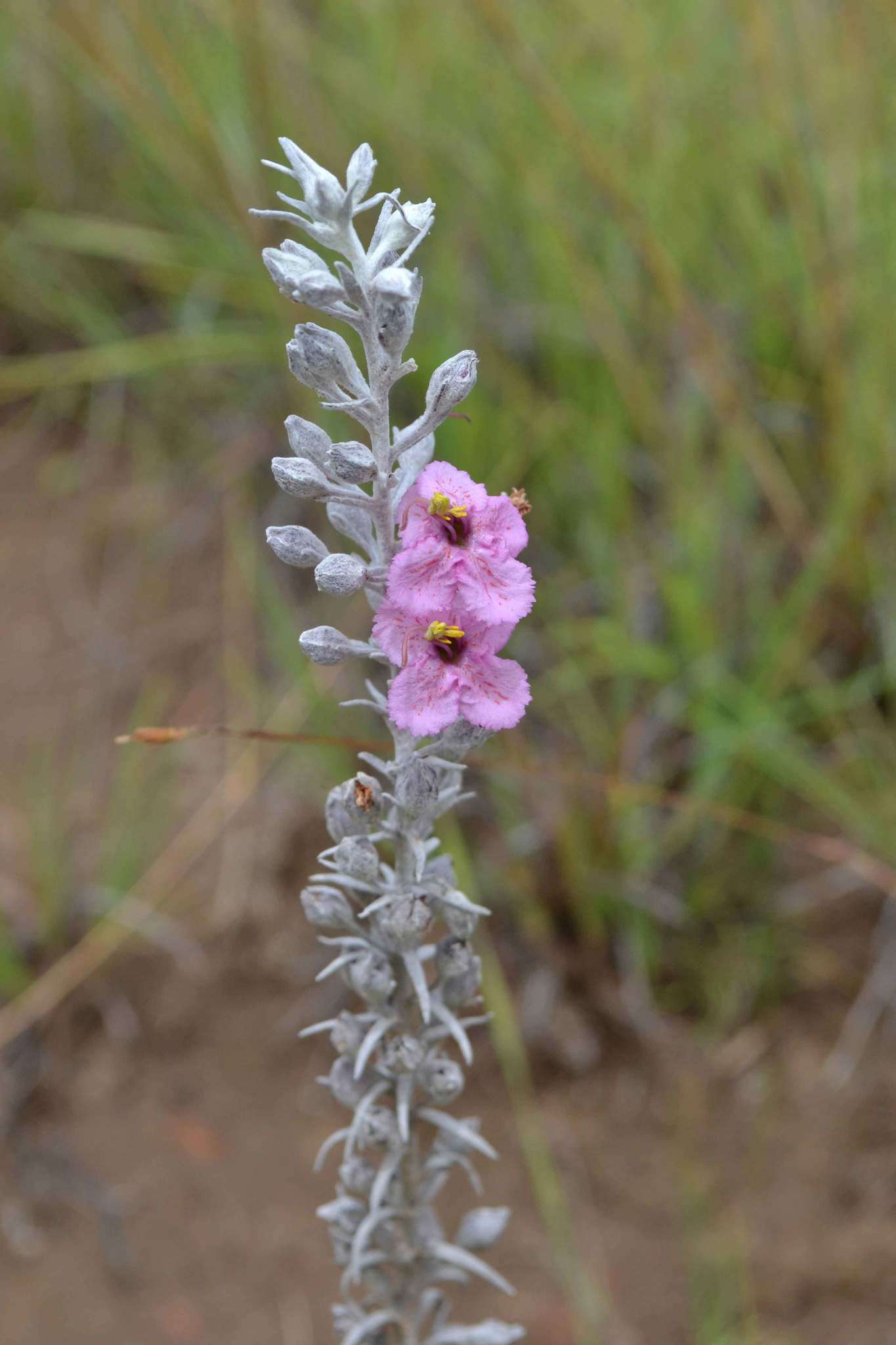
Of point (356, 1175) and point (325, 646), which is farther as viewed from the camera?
point (356, 1175)

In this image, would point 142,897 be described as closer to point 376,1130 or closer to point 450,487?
point 376,1130

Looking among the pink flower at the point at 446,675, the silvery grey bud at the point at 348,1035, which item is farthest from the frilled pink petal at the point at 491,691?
the silvery grey bud at the point at 348,1035

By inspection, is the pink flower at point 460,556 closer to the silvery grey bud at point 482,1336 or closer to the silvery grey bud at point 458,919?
the silvery grey bud at point 458,919

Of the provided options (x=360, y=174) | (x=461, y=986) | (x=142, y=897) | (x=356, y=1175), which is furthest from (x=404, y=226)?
(x=142, y=897)

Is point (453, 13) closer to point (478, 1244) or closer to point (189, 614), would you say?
point (189, 614)

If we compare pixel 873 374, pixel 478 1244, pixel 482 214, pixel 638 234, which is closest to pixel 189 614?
pixel 482 214

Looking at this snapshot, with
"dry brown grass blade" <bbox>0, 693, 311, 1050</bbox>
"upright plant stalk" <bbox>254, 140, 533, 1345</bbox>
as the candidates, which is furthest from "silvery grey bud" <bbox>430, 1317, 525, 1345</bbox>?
"dry brown grass blade" <bbox>0, 693, 311, 1050</bbox>

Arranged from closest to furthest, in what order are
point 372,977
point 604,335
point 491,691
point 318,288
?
point 318,288
point 491,691
point 372,977
point 604,335
